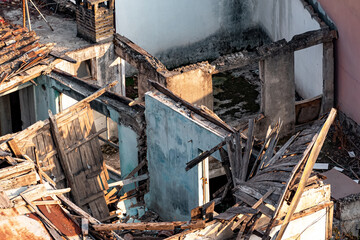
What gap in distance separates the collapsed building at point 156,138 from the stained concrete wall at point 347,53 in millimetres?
304

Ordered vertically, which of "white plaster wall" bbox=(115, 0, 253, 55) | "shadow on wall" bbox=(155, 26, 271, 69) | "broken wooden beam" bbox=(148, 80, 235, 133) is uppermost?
"broken wooden beam" bbox=(148, 80, 235, 133)

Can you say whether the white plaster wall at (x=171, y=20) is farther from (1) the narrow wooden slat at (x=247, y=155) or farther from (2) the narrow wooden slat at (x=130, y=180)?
(1) the narrow wooden slat at (x=247, y=155)

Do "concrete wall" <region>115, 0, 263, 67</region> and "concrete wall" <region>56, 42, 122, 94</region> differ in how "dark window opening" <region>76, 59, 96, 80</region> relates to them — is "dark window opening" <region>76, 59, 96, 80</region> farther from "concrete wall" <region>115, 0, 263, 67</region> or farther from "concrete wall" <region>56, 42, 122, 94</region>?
"concrete wall" <region>115, 0, 263, 67</region>

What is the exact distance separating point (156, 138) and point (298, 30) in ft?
29.7

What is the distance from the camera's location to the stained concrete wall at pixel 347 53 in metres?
27.3

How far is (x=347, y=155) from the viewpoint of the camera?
27.5 m

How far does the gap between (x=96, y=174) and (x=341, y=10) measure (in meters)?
8.85

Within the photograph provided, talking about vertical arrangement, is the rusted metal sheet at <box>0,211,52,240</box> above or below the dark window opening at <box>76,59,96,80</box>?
above

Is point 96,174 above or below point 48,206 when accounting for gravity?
below

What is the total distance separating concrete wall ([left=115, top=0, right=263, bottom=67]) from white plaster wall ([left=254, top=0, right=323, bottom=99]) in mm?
875

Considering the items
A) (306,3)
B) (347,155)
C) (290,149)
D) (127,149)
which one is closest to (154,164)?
(127,149)

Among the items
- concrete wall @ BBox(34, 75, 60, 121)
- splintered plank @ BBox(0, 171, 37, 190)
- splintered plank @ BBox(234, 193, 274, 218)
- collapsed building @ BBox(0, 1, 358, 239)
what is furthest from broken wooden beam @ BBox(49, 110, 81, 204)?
splintered plank @ BBox(234, 193, 274, 218)

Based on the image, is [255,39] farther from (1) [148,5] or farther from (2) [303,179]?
(2) [303,179]

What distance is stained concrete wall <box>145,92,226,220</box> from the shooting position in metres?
21.7
